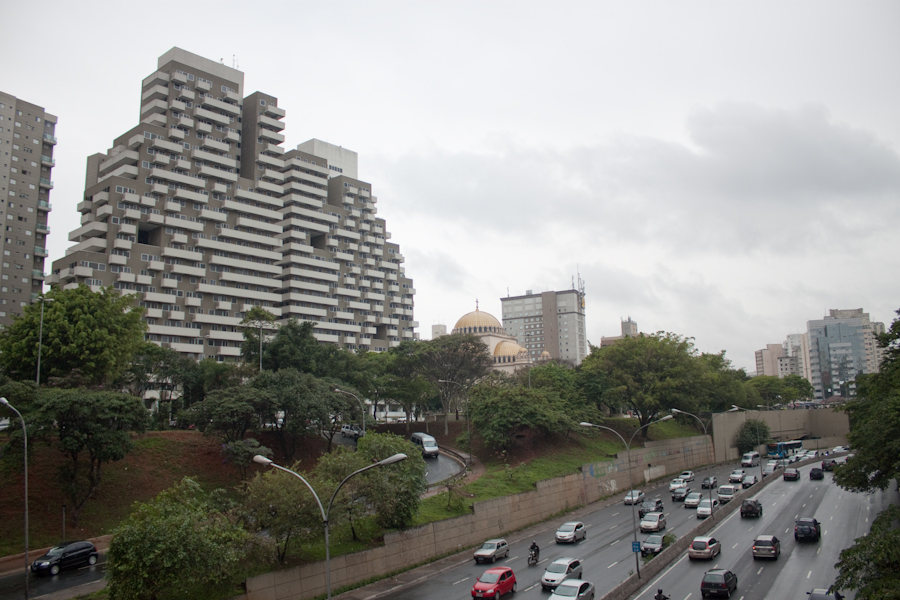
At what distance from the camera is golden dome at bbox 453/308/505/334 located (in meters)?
168

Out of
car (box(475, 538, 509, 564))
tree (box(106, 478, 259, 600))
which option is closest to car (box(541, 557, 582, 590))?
car (box(475, 538, 509, 564))

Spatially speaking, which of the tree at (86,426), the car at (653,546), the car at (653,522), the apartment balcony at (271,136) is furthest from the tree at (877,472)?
the apartment balcony at (271,136)

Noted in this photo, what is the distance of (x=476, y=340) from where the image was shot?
78.4 meters

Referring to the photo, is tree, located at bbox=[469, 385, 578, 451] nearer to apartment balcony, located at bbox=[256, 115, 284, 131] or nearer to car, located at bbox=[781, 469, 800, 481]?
car, located at bbox=[781, 469, 800, 481]

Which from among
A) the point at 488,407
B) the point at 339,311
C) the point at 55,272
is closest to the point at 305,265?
the point at 339,311

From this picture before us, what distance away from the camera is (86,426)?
36344 mm

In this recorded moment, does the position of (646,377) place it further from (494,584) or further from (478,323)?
(478,323)

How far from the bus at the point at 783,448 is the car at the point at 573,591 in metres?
76.5

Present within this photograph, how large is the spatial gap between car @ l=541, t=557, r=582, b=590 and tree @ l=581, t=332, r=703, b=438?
4520 cm

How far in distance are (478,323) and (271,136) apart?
79.4 metres

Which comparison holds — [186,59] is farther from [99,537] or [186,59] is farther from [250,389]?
[99,537]

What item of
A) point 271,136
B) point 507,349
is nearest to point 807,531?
point 271,136

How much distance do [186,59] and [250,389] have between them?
7032 cm

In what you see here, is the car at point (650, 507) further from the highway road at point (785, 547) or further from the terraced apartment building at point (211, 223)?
the terraced apartment building at point (211, 223)
